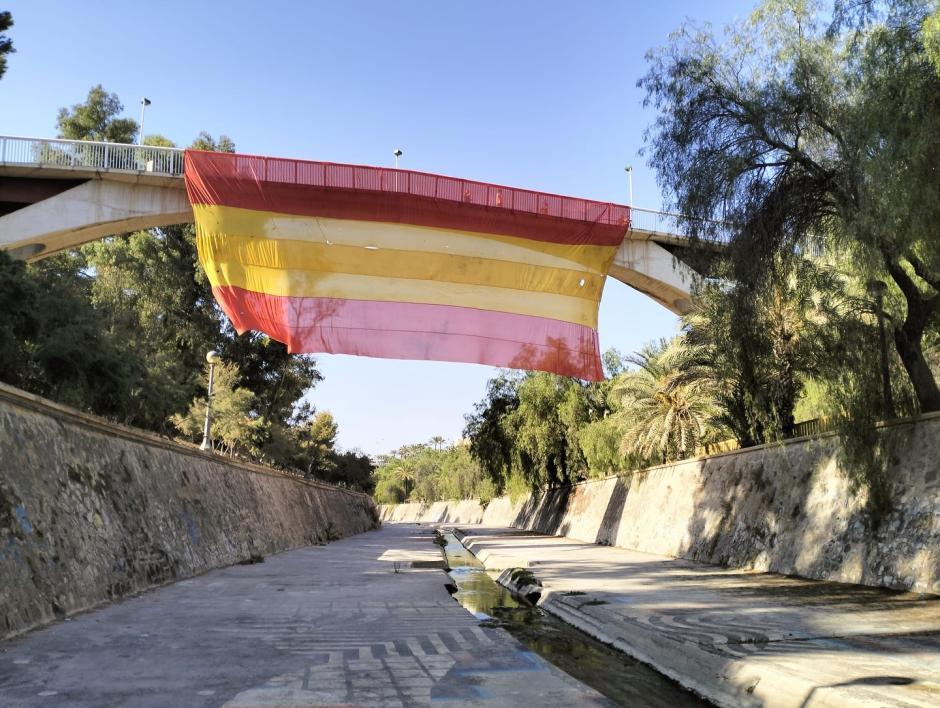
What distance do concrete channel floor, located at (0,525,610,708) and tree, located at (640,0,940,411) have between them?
25.1 ft

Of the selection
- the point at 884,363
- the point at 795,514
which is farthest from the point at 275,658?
the point at 795,514

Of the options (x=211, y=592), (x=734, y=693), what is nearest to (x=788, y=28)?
(x=734, y=693)

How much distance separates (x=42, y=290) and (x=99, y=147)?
442 centimetres

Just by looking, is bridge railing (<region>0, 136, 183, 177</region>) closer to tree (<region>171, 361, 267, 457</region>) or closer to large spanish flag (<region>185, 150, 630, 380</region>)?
large spanish flag (<region>185, 150, 630, 380</region>)

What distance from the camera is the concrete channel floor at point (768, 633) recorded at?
5891mm

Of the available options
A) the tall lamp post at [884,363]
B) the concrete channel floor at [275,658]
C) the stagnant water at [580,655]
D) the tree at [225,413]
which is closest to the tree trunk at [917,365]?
the tall lamp post at [884,363]

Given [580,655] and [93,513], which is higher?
[93,513]

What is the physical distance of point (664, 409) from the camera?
86.7 ft

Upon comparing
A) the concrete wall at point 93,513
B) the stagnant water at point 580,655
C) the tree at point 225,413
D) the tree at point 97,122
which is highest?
the tree at point 97,122

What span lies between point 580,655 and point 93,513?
766cm

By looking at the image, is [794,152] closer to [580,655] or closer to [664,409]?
[580,655]

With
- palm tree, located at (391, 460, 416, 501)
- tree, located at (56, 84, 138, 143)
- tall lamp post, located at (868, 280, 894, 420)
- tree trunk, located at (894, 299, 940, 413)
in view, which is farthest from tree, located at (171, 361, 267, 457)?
palm tree, located at (391, 460, 416, 501)

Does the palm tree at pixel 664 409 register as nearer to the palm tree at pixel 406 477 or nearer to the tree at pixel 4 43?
the tree at pixel 4 43

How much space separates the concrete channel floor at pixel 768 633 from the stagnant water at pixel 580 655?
0.24 meters
